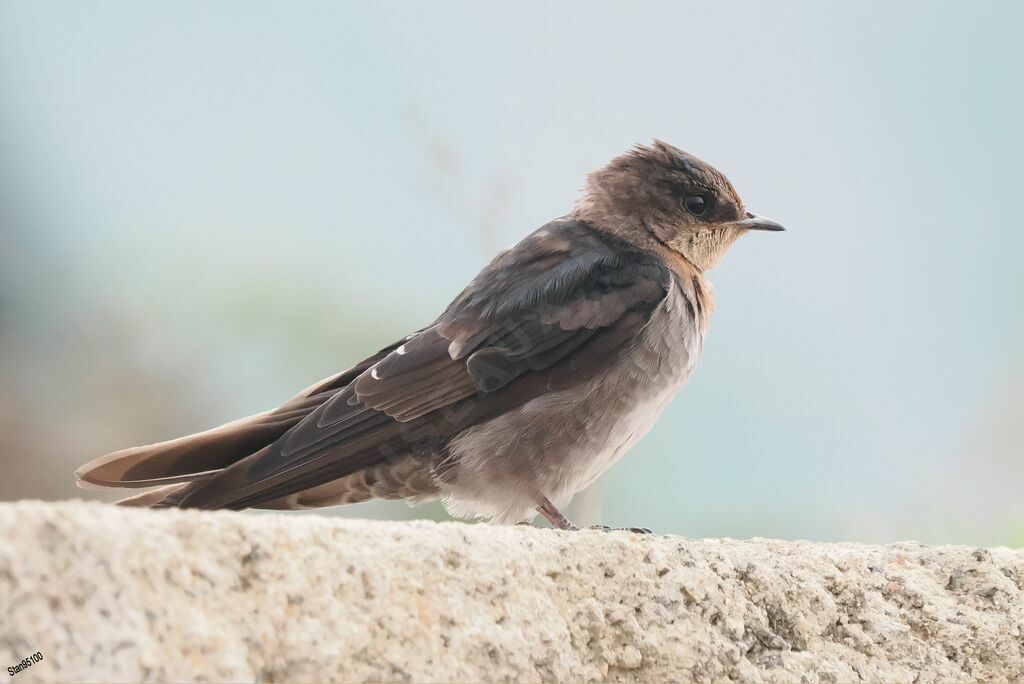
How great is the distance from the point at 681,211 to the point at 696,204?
0.14ft

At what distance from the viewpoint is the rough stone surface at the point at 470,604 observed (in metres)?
1.14

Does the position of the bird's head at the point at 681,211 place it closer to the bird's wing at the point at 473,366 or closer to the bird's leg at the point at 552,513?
the bird's wing at the point at 473,366

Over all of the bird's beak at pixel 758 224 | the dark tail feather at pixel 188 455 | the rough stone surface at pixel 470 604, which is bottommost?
the rough stone surface at pixel 470 604

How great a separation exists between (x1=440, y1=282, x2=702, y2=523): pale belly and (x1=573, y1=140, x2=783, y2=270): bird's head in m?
0.46

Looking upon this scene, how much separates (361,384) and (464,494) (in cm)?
33

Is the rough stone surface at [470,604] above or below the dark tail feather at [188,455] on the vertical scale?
below

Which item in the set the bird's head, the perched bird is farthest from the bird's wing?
the bird's head

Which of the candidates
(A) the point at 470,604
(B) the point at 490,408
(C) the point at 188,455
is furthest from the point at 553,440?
(A) the point at 470,604

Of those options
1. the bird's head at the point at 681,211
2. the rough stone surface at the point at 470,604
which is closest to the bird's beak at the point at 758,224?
the bird's head at the point at 681,211

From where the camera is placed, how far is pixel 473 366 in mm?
2531

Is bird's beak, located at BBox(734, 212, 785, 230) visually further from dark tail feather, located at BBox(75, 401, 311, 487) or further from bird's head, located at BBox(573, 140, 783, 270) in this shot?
dark tail feather, located at BBox(75, 401, 311, 487)

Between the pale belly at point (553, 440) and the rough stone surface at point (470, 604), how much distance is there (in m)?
0.58

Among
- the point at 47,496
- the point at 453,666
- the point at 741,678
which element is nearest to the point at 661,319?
the point at 741,678

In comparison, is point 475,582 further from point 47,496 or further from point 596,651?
point 47,496
